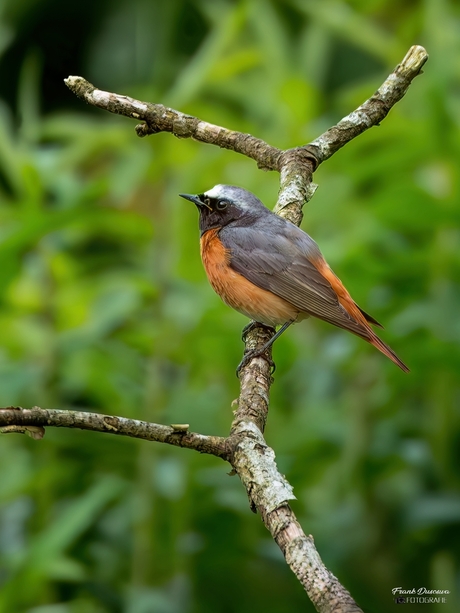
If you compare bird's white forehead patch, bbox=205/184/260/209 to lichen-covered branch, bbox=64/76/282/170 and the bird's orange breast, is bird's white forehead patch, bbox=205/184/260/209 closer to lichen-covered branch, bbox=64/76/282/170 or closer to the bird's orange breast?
the bird's orange breast

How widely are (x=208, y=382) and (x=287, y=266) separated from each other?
0.82m

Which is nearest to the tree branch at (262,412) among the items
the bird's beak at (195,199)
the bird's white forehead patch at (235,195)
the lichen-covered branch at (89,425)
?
the lichen-covered branch at (89,425)

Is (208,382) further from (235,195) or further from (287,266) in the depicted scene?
(235,195)

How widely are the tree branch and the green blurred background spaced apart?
47 centimetres

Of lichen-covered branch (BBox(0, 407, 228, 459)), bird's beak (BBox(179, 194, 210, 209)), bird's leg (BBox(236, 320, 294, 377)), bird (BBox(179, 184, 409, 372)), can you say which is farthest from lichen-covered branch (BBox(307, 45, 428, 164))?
lichen-covered branch (BBox(0, 407, 228, 459))

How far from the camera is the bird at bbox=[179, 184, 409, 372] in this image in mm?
4328

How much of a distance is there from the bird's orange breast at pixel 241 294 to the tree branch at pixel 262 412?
109 mm

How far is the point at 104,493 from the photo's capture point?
4.25m

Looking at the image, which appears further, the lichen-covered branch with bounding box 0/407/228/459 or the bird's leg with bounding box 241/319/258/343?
the bird's leg with bounding box 241/319/258/343

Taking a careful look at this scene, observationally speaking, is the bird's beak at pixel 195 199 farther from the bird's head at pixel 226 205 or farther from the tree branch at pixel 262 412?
the tree branch at pixel 262 412

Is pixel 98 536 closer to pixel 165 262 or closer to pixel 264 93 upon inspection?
pixel 165 262

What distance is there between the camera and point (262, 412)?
10.1 feet

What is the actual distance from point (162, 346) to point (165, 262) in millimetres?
479

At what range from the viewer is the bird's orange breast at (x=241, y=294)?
14.4 ft
